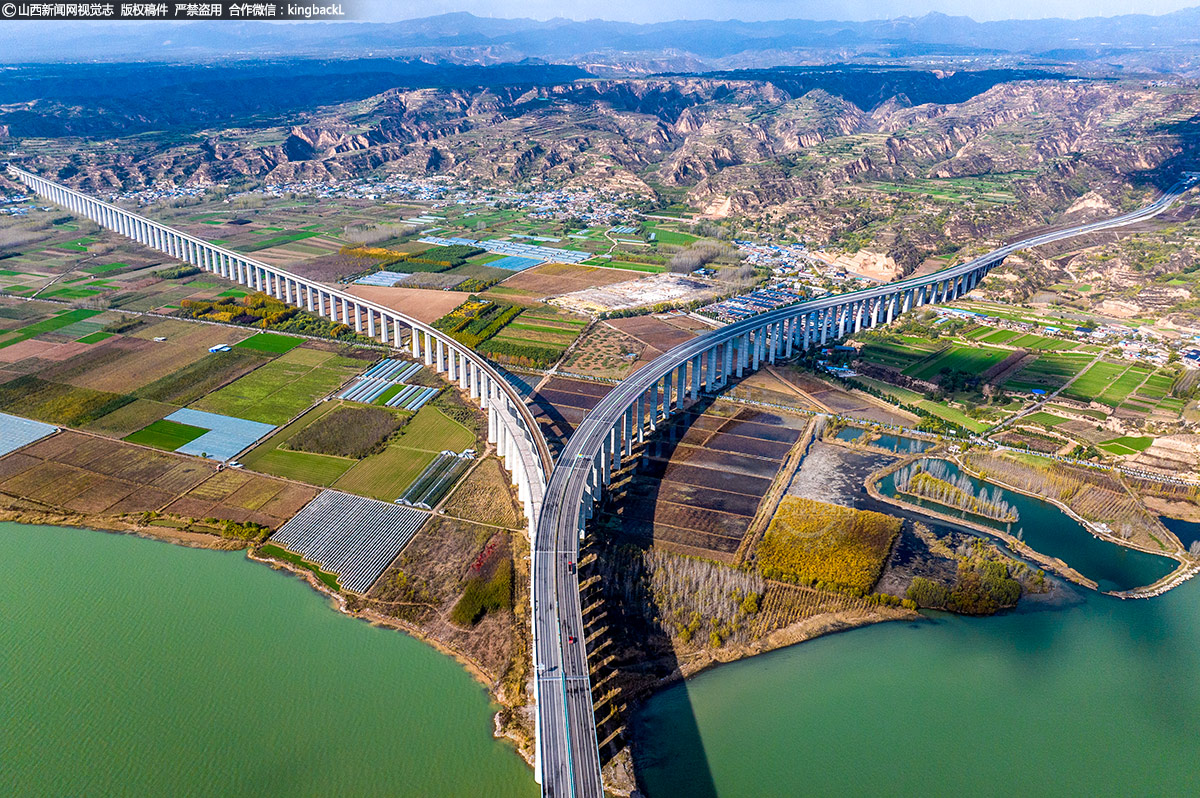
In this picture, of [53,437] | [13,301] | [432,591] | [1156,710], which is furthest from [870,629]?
[13,301]

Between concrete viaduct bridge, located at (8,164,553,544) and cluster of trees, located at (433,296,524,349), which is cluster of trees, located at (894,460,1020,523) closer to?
concrete viaduct bridge, located at (8,164,553,544)

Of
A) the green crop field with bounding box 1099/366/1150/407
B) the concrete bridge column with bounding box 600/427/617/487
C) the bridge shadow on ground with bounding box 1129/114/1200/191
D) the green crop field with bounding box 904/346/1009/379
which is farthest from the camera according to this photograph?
the bridge shadow on ground with bounding box 1129/114/1200/191

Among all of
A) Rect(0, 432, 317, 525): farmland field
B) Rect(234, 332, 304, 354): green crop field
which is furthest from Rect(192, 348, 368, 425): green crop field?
Rect(0, 432, 317, 525): farmland field

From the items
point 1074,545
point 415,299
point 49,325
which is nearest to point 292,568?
point 1074,545

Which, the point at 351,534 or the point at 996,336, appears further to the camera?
the point at 996,336

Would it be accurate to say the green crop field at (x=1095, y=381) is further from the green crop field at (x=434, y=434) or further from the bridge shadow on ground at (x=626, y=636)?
the green crop field at (x=434, y=434)

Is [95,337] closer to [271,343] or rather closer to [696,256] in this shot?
[271,343]
